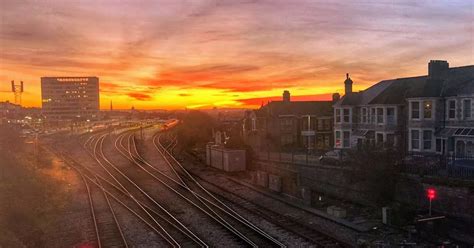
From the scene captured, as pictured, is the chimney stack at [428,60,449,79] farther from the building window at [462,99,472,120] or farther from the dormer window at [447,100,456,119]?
the building window at [462,99,472,120]

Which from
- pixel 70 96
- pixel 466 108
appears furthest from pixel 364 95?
pixel 70 96

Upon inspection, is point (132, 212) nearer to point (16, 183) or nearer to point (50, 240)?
point (50, 240)

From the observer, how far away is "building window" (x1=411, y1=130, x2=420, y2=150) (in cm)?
2517

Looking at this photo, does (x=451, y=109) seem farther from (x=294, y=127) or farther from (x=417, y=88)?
(x=294, y=127)

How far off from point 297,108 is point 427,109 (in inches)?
691

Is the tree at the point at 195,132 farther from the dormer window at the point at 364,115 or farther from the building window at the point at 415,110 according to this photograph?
the building window at the point at 415,110

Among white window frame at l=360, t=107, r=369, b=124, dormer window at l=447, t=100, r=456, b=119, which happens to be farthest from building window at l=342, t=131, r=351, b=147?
dormer window at l=447, t=100, r=456, b=119

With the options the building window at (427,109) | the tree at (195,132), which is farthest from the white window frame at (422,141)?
the tree at (195,132)

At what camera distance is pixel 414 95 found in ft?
84.0

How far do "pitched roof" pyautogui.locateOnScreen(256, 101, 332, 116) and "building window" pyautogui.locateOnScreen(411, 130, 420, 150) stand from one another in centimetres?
1501

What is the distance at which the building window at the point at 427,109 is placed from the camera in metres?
24.6

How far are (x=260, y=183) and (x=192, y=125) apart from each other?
34539 mm

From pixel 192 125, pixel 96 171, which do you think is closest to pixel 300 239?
pixel 96 171

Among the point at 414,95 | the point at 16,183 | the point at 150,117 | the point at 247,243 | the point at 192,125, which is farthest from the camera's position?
the point at 150,117
